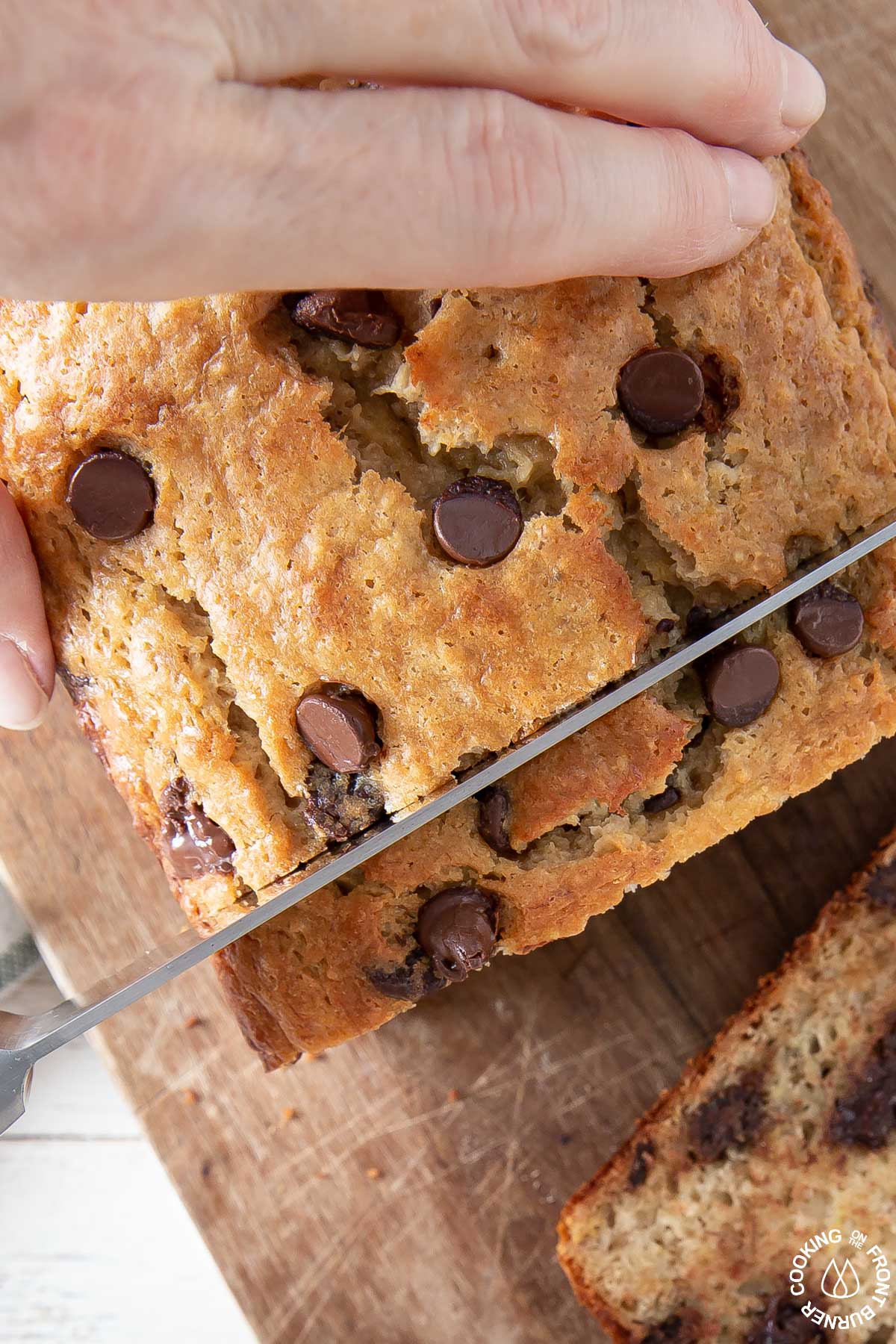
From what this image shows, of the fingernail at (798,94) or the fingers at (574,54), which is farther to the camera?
the fingernail at (798,94)

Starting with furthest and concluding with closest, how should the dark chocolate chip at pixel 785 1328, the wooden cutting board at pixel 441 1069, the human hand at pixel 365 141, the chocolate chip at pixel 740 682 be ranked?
the wooden cutting board at pixel 441 1069, the dark chocolate chip at pixel 785 1328, the chocolate chip at pixel 740 682, the human hand at pixel 365 141

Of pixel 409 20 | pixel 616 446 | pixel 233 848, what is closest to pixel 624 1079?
pixel 233 848

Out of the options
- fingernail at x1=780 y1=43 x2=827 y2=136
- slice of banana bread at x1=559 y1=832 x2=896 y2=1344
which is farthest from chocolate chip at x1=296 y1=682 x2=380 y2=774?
slice of banana bread at x1=559 y1=832 x2=896 y2=1344

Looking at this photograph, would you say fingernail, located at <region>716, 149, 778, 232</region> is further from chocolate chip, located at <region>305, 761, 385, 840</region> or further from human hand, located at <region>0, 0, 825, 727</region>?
chocolate chip, located at <region>305, 761, 385, 840</region>

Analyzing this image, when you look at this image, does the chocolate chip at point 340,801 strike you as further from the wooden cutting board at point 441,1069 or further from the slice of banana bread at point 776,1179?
the slice of banana bread at point 776,1179

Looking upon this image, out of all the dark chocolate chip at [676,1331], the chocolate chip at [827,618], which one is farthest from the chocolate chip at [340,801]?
the dark chocolate chip at [676,1331]

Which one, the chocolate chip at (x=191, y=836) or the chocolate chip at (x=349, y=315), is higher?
the chocolate chip at (x=349, y=315)

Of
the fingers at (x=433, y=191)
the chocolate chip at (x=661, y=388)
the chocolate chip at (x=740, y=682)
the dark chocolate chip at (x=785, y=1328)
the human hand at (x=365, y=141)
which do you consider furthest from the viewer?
the dark chocolate chip at (x=785, y=1328)

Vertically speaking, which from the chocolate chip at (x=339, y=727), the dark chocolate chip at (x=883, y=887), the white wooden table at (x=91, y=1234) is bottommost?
the dark chocolate chip at (x=883, y=887)
